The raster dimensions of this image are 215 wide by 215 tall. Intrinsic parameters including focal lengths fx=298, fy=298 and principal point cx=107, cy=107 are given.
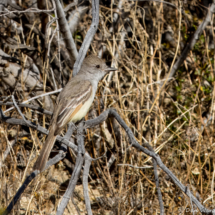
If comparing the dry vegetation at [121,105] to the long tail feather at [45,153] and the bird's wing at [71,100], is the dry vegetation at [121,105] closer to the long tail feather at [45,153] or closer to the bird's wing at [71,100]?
the bird's wing at [71,100]

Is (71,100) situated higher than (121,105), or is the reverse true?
(71,100)

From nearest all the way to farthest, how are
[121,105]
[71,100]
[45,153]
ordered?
1. [45,153]
2. [71,100]
3. [121,105]

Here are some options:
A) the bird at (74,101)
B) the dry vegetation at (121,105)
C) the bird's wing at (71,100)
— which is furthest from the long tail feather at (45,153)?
the dry vegetation at (121,105)

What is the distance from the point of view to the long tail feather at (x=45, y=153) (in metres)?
3.13

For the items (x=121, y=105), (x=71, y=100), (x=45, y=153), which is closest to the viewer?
(x=45, y=153)

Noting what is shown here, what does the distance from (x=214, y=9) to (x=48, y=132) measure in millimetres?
4054

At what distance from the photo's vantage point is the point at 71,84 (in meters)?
4.09

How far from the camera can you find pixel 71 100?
13.1 feet

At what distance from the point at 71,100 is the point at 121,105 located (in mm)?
1051

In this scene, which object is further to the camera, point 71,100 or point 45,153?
point 71,100

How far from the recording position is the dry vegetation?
475cm

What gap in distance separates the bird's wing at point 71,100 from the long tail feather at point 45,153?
0.22 meters

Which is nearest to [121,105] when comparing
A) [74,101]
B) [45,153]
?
[74,101]

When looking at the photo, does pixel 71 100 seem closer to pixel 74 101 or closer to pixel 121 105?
pixel 74 101
